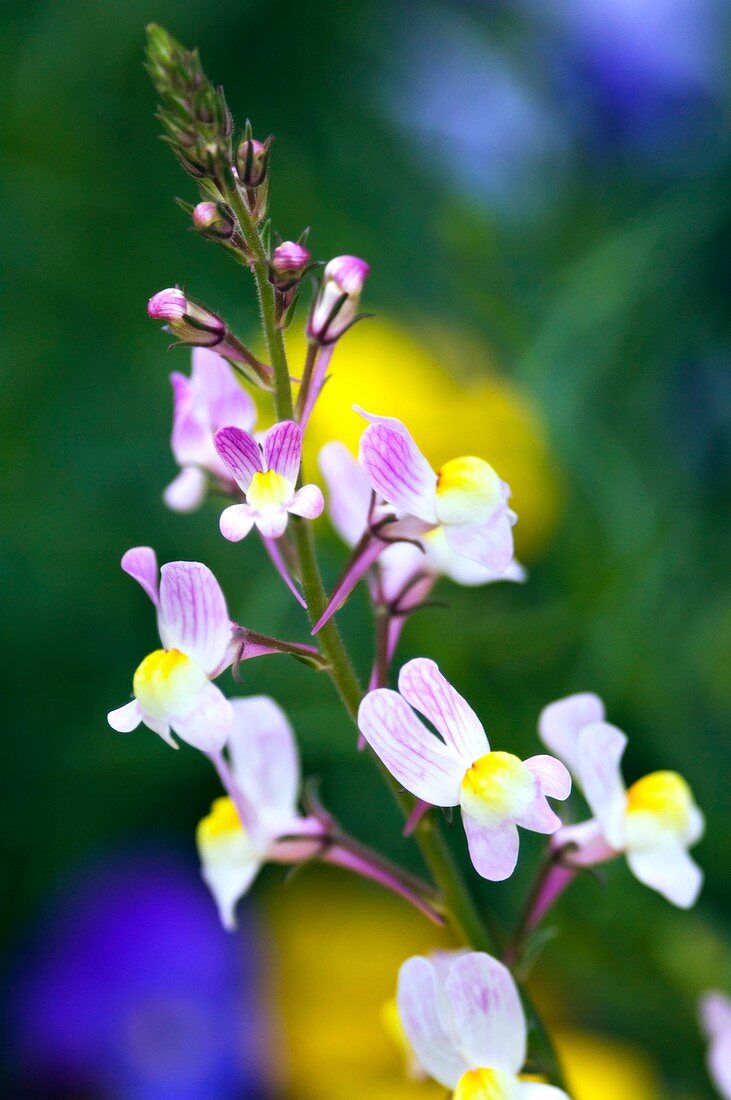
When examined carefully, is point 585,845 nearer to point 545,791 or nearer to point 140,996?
point 545,791

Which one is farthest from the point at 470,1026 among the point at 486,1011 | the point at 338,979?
the point at 338,979

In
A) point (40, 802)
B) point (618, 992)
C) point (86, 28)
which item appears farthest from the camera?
point (86, 28)

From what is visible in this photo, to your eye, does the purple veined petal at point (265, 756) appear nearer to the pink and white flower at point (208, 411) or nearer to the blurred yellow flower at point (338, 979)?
the pink and white flower at point (208, 411)

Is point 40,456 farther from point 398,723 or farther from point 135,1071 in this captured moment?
point 398,723

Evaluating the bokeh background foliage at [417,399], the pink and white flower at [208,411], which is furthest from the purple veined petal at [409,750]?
the bokeh background foliage at [417,399]

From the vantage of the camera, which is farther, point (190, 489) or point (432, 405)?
point (432, 405)

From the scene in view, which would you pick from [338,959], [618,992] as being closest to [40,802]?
[338,959]

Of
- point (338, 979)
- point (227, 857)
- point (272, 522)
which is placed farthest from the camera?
point (338, 979)
